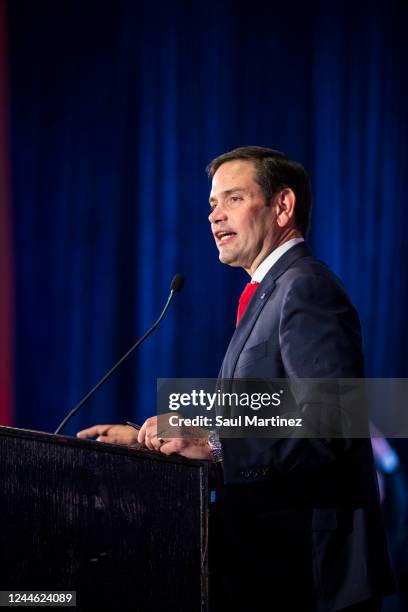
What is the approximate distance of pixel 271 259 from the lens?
6.43ft

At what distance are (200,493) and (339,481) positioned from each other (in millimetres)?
379

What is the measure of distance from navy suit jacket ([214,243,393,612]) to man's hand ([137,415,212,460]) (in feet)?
0.12

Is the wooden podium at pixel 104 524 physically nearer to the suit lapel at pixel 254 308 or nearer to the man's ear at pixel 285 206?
the suit lapel at pixel 254 308

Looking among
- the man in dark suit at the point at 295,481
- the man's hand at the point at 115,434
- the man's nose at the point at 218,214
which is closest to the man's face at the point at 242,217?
the man's nose at the point at 218,214

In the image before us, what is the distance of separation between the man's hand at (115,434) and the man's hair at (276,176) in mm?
702

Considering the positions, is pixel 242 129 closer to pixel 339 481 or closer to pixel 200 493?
pixel 339 481

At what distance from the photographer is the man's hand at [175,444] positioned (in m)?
1.36

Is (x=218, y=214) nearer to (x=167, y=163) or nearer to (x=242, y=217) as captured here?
(x=242, y=217)

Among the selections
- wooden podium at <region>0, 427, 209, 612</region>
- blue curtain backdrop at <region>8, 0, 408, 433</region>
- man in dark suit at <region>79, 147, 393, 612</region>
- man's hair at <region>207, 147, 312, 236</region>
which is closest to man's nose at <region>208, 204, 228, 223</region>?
man's hair at <region>207, 147, 312, 236</region>

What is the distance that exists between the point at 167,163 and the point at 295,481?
3039 mm

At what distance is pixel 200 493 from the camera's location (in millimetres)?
1253

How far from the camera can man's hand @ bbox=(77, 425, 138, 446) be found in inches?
63.9

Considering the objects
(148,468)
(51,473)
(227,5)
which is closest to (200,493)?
(148,468)

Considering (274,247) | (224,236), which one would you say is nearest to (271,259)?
(274,247)
